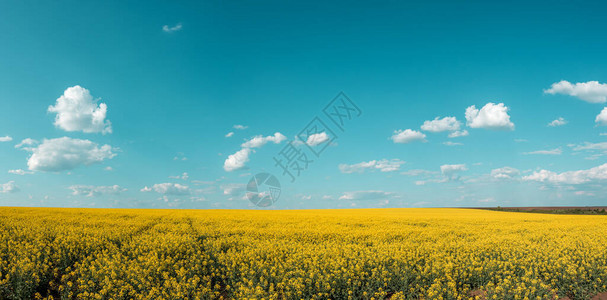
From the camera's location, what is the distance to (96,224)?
18234 mm

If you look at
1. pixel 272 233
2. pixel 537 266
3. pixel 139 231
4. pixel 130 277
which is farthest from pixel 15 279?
pixel 537 266

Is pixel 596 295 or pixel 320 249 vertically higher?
pixel 320 249

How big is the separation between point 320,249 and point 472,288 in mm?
4911

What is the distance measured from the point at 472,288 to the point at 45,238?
15.7m

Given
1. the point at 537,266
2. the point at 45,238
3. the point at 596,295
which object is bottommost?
the point at 596,295

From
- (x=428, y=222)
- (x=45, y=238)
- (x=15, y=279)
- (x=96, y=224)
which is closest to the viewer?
(x=15, y=279)

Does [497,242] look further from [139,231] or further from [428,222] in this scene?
[139,231]

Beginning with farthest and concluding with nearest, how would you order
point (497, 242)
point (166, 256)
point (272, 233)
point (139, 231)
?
1. point (139, 231)
2. point (272, 233)
3. point (497, 242)
4. point (166, 256)

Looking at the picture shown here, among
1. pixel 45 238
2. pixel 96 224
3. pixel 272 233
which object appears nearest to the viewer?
pixel 45 238

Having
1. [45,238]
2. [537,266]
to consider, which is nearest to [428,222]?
[537,266]

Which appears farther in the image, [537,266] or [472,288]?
[537,266]

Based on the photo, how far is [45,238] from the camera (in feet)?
42.0

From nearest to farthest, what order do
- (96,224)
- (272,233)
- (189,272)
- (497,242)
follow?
(189,272) → (497,242) → (272,233) → (96,224)

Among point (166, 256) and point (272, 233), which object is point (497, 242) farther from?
point (166, 256)
